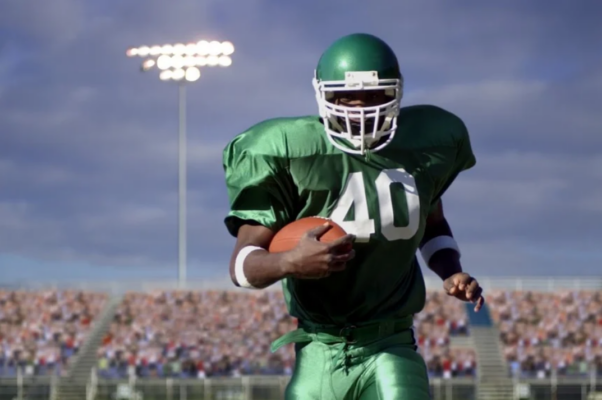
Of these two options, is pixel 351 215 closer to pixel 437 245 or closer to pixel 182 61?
pixel 437 245

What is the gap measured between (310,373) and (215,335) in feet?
67.6

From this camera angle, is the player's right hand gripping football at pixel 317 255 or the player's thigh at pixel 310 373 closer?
the player's right hand gripping football at pixel 317 255

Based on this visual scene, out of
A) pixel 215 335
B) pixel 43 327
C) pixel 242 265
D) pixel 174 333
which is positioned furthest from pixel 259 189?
pixel 43 327

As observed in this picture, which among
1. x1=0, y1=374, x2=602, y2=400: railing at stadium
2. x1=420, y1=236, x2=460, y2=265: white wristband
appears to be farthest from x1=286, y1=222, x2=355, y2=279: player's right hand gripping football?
x1=0, y1=374, x2=602, y2=400: railing at stadium

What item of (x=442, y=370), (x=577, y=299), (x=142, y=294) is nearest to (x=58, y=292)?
(x=142, y=294)

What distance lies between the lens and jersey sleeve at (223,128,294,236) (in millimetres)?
3953

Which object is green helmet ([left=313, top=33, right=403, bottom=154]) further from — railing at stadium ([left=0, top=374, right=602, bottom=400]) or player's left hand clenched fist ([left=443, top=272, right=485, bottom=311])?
railing at stadium ([left=0, top=374, right=602, bottom=400])

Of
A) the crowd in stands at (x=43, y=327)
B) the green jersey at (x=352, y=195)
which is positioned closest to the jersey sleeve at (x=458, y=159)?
the green jersey at (x=352, y=195)

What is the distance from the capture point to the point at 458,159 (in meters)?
4.37

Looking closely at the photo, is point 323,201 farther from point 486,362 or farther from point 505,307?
point 505,307

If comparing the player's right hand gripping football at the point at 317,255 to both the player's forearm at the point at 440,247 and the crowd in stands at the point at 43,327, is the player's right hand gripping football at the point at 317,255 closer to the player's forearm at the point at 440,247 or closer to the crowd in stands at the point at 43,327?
the player's forearm at the point at 440,247

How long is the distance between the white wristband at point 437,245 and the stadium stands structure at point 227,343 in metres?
16.9

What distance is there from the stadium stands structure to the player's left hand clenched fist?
17258 mm

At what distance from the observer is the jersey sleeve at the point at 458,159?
433 centimetres
